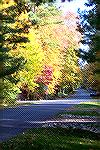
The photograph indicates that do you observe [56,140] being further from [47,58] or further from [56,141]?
[47,58]

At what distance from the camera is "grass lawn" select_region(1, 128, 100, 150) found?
1554 centimetres

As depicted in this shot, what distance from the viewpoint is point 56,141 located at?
674 inches

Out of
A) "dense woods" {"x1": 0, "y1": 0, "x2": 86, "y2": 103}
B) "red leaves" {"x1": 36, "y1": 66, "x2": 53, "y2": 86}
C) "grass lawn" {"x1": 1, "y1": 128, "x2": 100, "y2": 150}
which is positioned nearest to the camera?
"grass lawn" {"x1": 1, "y1": 128, "x2": 100, "y2": 150}

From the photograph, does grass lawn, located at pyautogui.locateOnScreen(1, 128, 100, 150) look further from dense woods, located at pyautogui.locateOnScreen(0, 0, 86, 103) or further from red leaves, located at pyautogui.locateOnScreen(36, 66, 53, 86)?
red leaves, located at pyautogui.locateOnScreen(36, 66, 53, 86)

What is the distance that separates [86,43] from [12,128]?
21.2 ft

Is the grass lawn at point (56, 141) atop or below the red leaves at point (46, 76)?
atop

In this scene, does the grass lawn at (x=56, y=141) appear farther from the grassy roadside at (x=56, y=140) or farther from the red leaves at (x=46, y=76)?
the red leaves at (x=46, y=76)

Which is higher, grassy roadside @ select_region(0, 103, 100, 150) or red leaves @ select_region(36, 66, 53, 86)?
grassy roadside @ select_region(0, 103, 100, 150)

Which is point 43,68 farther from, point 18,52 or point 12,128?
point 12,128

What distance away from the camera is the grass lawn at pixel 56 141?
15539mm

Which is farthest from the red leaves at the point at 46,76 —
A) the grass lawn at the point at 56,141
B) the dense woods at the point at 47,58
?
the grass lawn at the point at 56,141

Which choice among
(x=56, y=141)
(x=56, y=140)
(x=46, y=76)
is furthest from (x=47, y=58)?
(x=56, y=141)

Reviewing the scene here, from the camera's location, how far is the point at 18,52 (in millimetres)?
39375

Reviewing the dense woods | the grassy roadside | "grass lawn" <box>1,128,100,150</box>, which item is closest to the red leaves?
the dense woods
